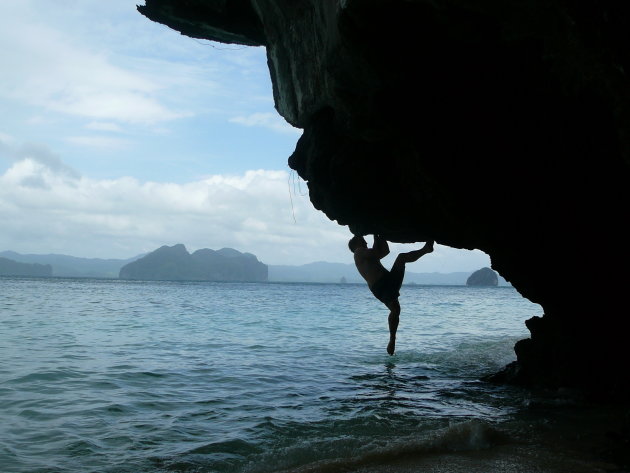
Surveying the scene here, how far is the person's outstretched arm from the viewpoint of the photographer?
9.97m

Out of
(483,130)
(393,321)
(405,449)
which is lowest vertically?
(405,449)

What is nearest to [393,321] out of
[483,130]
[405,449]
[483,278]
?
[483,130]

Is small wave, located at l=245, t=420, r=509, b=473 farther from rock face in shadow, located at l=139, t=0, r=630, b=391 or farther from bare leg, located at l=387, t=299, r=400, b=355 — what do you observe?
bare leg, located at l=387, t=299, r=400, b=355

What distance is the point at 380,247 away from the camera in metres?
10.0

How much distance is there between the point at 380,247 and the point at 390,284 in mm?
803

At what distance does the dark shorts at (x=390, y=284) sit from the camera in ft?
31.4

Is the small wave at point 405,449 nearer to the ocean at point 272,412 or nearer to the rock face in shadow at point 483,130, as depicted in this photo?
the ocean at point 272,412

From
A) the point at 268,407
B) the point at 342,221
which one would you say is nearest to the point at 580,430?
the point at 268,407

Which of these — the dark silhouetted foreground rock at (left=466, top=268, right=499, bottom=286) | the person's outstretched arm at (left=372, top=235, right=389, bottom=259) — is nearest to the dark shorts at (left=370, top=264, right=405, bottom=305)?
the person's outstretched arm at (left=372, top=235, right=389, bottom=259)

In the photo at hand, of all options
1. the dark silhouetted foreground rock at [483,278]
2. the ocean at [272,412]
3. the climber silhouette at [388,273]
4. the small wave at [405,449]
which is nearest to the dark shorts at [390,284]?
the climber silhouette at [388,273]

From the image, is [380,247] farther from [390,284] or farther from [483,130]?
[483,130]

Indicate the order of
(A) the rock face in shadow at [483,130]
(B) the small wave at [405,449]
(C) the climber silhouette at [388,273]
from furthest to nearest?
(C) the climber silhouette at [388,273]
(B) the small wave at [405,449]
(A) the rock face in shadow at [483,130]

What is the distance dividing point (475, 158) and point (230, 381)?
607cm

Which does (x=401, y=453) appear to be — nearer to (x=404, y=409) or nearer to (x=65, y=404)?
(x=404, y=409)
